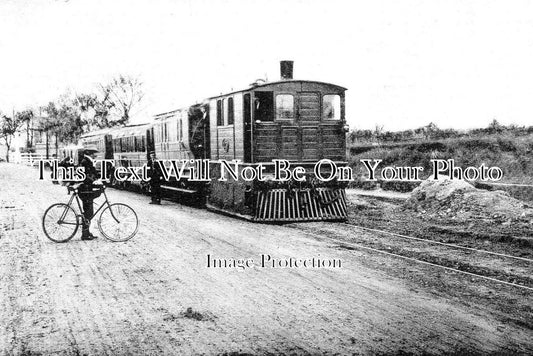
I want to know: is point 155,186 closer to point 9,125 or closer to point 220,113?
point 220,113

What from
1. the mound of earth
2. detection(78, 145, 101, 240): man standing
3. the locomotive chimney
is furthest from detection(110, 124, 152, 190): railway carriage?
detection(78, 145, 101, 240): man standing

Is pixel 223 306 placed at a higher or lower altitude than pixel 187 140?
lower

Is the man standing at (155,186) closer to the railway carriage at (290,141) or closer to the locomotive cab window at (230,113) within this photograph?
the locomotive cab window at (230,113)

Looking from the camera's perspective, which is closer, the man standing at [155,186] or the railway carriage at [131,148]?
the man standing at [155,186]

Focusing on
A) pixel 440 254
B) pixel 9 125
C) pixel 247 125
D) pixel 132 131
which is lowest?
pixel 440 254

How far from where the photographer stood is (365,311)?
581 centimetres

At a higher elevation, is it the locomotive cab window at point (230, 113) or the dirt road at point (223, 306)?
the locomotive cab window at point (230, 113)

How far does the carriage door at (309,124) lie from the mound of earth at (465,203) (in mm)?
4222

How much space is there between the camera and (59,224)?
10.0 m

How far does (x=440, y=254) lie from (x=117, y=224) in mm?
5828

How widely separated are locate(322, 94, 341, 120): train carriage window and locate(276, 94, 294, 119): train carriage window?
84 centimetres

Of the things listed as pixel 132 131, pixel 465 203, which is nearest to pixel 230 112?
pixel 465 203

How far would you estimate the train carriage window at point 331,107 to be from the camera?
526 inches

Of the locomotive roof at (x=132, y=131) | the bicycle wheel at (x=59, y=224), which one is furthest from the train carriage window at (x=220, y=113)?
the locomotive roof at (x=132, y=131)
